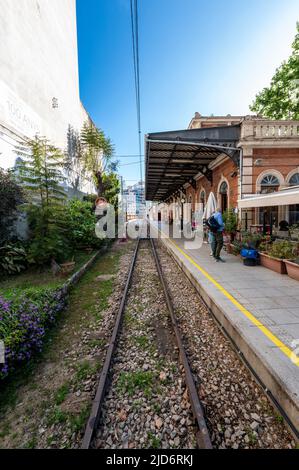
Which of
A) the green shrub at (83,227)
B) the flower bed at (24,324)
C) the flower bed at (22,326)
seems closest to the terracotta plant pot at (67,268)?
the flower bed at (24,324)

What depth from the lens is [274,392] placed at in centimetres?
220

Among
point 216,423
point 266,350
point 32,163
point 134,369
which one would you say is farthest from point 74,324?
point 32,163

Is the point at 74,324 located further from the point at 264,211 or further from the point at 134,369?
the point at 264,211

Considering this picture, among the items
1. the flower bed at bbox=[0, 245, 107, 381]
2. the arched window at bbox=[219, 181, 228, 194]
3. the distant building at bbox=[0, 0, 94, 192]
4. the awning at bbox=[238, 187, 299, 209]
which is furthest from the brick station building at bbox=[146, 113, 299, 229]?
the flower bed at bbox=[0, 245, 107, 381]

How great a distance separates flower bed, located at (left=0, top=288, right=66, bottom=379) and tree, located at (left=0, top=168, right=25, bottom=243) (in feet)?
10.4

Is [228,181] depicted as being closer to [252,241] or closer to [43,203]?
[252,241]

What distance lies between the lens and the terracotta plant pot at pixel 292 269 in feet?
17.3

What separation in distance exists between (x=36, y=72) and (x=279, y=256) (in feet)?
39.3

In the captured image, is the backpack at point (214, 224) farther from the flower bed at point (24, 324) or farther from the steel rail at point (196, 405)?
the flower bed at point (24, 324)

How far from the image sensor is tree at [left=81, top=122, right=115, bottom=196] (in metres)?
14.8

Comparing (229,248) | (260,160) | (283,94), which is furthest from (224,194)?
(283,94)

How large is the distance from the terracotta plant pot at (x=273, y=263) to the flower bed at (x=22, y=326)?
19.8ft

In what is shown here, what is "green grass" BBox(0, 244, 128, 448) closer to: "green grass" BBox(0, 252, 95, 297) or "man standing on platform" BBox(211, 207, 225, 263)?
"green grass" BBox(0, 252, 95, 297)
